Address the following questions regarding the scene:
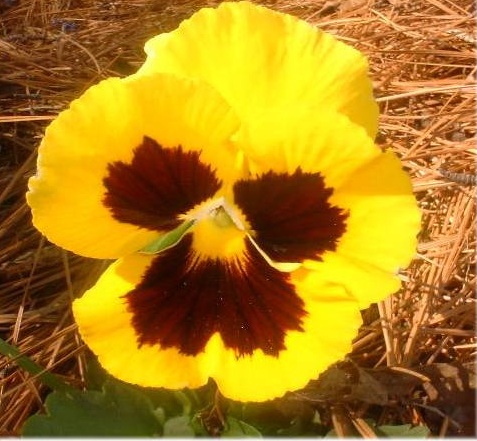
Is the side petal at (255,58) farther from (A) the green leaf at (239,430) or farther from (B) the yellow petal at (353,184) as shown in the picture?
(A) the green leaf at (239,430)

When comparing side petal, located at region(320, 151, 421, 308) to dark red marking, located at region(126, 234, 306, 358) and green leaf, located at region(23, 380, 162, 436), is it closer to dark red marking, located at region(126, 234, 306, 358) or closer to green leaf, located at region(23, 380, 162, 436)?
dark red marking, located at region(126, 234, 306, 358)

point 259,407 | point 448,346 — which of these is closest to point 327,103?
point 259,407

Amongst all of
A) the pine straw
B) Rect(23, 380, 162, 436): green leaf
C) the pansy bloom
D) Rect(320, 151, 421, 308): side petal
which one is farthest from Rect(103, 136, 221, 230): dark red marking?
the pine straw

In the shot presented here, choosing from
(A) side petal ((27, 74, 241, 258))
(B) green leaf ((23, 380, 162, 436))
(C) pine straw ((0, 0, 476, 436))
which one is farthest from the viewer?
(C) pine straw ((0, 0, 476, 436))

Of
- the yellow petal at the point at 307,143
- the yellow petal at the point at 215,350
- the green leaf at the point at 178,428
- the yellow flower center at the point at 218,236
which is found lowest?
the green leaf at the point at 178,428

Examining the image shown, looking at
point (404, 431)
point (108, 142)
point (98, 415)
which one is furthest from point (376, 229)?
point (98, 415)

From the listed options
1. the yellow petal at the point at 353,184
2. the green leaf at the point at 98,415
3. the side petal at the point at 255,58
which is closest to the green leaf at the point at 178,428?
the green leaf at the point at 98,415

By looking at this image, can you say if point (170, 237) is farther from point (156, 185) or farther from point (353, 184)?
point (353, 184)
